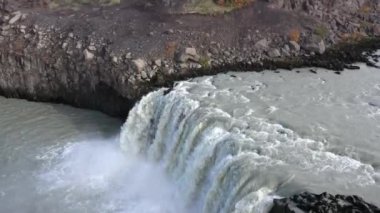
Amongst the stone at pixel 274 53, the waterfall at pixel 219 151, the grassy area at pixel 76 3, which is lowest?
the waterfall at pixel 219 151

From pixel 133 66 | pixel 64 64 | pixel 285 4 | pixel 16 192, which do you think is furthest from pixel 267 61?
pixel 16 192

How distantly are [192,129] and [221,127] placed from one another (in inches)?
46.6

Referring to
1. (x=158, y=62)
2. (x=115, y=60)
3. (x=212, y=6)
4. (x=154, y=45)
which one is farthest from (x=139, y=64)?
(x=212, y=6)

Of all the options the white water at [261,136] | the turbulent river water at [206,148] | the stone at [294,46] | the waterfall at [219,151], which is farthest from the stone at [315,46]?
the waterfall at [219,151]

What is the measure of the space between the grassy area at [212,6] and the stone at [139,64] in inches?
155

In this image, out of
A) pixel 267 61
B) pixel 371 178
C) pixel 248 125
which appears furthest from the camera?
pixel 267 61

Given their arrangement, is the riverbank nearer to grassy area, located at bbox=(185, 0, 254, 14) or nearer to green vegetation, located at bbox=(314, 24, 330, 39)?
green vegetation, located at bbox=(314, 24, 330, 39)

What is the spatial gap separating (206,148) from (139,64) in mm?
7053

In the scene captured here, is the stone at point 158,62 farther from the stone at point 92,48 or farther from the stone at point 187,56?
the stone at point 92,48

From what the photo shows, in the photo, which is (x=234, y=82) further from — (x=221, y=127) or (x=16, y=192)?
(x=16, y=192)

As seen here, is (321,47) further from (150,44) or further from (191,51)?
(150,44)

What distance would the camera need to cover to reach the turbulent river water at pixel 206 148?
12.9 m

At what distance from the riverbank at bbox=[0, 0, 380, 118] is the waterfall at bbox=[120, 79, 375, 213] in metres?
1.93

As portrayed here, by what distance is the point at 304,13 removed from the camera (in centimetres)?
2330
